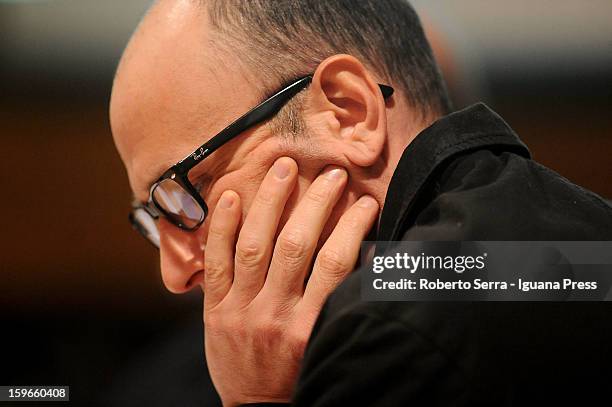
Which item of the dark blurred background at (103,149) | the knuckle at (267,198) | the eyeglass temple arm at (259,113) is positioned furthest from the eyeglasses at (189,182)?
the dark blurred background at (103,149)

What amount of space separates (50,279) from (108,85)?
718mm

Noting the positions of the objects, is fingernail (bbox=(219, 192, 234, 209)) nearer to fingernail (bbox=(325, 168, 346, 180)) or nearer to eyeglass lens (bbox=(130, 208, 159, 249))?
fingernail (bbox=(325, 168, 346, 180))

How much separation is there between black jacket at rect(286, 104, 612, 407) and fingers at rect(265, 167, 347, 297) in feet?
0.46

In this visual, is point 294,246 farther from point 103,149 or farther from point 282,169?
point 103,149

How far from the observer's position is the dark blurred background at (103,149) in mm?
2025

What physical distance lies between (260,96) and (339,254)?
29 cm

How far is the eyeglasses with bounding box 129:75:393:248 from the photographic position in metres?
1.13

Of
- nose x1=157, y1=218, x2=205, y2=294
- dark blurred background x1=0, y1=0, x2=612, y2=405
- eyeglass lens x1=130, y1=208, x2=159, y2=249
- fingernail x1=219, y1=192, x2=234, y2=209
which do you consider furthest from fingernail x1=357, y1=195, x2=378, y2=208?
dark blurred background x1=0, y1=0, x2=612, y2=405

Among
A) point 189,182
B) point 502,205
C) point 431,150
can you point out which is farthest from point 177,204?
point 502,205

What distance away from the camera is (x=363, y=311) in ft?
2.62

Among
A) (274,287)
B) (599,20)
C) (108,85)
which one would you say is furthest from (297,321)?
(108,85)

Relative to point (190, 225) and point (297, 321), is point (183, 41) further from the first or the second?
point (297, 321)

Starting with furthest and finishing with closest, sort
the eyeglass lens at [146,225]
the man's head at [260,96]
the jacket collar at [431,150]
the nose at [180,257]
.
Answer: the eyeglass lens at [146,225] → the nose at [180,257] → the man's head at [260,96] → the jacket collar at [431,150]

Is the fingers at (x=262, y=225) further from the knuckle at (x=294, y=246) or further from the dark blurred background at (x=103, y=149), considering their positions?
the dark blurred background at (x=103, y=149)
